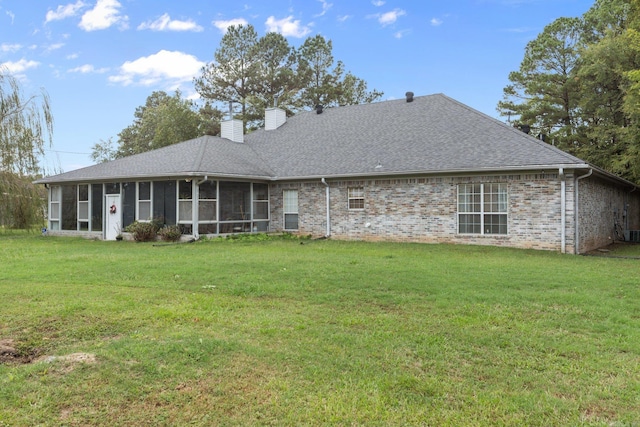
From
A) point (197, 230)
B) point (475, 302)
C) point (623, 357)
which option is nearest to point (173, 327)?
point (475, 302)

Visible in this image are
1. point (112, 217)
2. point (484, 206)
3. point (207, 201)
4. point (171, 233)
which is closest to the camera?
point (484, 206)

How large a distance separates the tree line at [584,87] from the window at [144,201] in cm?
1600

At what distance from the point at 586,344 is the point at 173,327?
4222mm

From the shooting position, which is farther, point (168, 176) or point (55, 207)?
point (55, 207)

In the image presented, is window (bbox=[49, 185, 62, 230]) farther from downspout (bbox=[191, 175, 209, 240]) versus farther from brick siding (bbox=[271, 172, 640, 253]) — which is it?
brick siding (bbox=[271, 172, 640, 253])

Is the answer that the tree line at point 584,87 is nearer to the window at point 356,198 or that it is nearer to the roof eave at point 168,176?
the window at point 356,198

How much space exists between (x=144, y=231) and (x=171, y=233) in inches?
43.5

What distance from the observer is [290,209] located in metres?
17.9

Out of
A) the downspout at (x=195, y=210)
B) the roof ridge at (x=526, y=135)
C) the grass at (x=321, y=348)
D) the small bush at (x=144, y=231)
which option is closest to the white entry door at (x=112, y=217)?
the small bush at (x=144, y=231)

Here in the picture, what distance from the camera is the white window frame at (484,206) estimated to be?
13859mm

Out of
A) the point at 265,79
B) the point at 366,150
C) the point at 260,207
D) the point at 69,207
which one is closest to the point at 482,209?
the point at 366,150

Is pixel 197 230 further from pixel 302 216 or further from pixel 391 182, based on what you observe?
pixel 391 182

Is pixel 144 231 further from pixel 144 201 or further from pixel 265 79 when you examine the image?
pixel 265 79

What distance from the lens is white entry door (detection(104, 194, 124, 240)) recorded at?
17.4m
